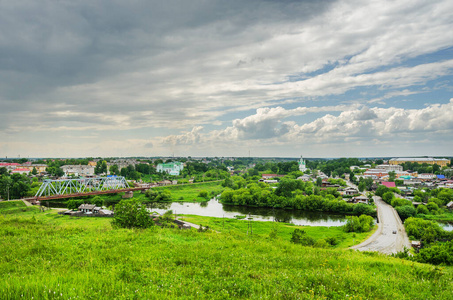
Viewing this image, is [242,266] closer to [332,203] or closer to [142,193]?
[332,203]

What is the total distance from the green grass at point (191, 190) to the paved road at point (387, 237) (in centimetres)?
3967

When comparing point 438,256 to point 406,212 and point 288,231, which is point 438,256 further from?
point 406,212

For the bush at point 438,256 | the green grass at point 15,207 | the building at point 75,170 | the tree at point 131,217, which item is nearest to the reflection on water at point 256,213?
the green grass at point 15,207

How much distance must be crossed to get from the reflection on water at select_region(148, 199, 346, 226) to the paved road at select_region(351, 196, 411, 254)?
6431 millimetres

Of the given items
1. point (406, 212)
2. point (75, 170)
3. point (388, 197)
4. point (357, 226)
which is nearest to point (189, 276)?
point (357, 226)

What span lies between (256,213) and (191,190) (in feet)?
112

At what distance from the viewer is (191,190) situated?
81312mm

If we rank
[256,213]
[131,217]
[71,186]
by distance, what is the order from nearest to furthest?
[131,217], [256,213], [71,186]

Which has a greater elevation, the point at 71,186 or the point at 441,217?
the point at 71,186

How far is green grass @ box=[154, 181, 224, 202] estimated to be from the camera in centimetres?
6712

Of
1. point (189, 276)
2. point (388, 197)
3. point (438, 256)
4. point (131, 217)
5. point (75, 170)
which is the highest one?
point (189, 276)

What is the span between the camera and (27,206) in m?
46.8

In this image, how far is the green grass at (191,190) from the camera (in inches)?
2643

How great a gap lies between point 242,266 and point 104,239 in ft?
23.1
